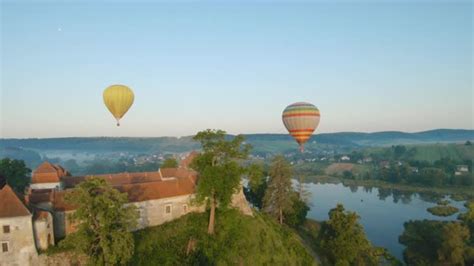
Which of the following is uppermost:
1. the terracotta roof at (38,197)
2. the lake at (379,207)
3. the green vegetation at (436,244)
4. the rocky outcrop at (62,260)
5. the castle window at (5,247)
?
the terracotta roof at (38,197)

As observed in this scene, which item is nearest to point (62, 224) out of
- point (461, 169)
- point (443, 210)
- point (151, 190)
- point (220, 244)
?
point (151, 190)

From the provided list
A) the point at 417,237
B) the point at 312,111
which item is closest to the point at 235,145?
the point at 312,111

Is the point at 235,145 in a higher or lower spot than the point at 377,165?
higher

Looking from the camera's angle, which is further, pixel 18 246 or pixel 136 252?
pixel 136 252

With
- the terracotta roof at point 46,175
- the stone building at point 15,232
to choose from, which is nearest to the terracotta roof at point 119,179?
the terracotta roof at point 46,175

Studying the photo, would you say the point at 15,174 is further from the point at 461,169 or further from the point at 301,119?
the point at 461,169

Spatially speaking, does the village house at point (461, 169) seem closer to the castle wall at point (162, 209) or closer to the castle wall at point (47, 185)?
the castle wall at point (162, 209)

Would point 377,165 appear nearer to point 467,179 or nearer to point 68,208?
point 467,179

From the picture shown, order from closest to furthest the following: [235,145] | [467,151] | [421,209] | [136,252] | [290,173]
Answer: [136,252] → [235,145] → [290,173] → [421,209] → [467,151]
